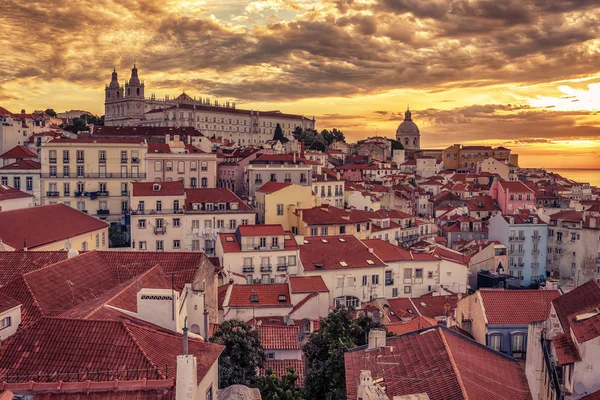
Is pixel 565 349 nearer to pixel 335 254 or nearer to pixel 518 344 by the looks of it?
pixel 518 344

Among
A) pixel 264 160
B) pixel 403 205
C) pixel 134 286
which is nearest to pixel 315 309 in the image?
pixel 134 286

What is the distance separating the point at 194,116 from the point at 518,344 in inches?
5133

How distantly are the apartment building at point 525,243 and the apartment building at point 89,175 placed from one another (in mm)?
43144

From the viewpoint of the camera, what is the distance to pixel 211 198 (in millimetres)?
53188

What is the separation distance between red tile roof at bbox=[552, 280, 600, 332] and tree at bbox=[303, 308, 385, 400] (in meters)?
7.66

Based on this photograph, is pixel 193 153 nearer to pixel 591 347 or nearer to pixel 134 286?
pixel 134 286

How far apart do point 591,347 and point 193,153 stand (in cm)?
5896

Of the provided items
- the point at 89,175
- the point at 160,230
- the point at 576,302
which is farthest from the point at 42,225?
the point at 576,302

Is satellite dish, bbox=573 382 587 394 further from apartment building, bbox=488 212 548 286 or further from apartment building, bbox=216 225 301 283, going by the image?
apartment building, bbox=488 212 548 286

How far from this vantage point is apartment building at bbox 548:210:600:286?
59812 millimetres

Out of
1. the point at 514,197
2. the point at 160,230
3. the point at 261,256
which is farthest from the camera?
the point at 514,197

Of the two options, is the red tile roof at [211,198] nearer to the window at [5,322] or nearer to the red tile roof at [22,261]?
the red tile roof at [22,261]

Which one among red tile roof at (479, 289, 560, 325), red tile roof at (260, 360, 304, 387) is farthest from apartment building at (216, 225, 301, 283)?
red tile roof at (479, 289, 560, 325)

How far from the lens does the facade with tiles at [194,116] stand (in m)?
145
